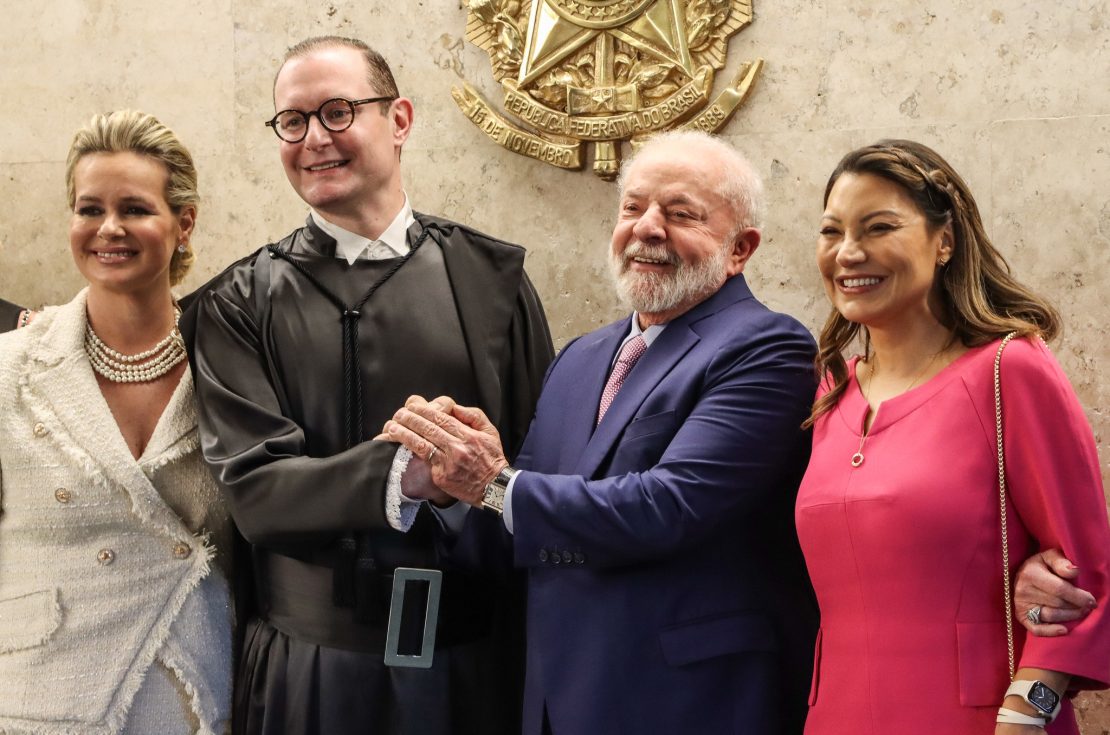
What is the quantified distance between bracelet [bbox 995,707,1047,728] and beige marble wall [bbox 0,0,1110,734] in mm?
1493

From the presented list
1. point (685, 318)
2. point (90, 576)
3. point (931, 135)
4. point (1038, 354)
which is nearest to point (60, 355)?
point (90, 576)

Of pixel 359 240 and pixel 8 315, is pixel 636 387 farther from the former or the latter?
pixel 8 315

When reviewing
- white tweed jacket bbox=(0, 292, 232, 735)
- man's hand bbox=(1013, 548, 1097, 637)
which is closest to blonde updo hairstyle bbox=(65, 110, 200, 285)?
white tweed jacket bbox=(0, 292, 232, 735)

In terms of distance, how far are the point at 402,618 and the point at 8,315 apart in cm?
214

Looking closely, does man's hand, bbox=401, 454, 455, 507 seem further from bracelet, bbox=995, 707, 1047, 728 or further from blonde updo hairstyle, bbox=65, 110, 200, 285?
bracelet, bbox=995, 707, 1047, 728

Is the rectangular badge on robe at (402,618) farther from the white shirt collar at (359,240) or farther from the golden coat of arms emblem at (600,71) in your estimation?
the golden coat of arms emblem at (600,71)

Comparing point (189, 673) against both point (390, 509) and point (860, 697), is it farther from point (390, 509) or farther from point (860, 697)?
point (860, 697)

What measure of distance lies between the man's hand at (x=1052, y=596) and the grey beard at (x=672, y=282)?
3.08 feet

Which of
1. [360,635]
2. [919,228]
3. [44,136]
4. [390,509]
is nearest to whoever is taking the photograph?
[919,228]

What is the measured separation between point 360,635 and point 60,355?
92 cm

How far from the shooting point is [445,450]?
8.55 feet

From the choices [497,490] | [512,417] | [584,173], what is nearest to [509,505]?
[497,490]

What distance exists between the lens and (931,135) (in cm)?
345

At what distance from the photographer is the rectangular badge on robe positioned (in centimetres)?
271
